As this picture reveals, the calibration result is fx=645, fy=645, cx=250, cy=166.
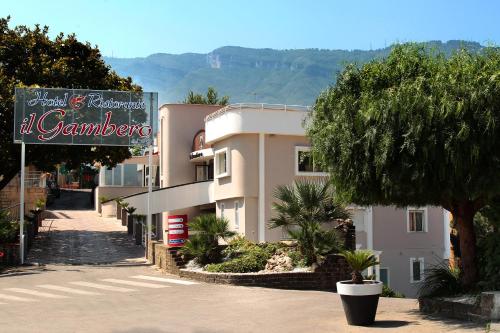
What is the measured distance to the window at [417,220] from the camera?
30.4 metres

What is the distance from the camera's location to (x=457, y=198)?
12.1 m

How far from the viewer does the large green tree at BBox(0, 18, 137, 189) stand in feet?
97.6

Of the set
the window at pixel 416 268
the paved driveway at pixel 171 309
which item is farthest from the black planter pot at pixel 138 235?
the window at pixel 416 268

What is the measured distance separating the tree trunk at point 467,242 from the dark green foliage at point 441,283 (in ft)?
0.73

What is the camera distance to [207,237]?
20859 mm

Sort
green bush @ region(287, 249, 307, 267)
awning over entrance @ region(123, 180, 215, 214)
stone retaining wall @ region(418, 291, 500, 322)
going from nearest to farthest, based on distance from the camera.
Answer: stone retaining wall @ region(418, 291, 500, 322)
green bush @ region(287, 249, 307, 267)
awning over entrance @ region(123, 180, 215, 214)

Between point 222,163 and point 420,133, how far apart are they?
19.8 meters

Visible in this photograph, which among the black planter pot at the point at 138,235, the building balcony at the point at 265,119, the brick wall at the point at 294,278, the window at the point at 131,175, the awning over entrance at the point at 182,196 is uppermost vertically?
the building balcony at the point at 265,119

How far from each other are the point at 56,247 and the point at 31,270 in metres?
6.68

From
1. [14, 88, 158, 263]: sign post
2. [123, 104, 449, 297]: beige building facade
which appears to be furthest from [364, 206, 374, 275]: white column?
[14, 88, 158, 263]: sign post

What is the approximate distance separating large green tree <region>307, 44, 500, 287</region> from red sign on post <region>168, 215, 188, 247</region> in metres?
10.1

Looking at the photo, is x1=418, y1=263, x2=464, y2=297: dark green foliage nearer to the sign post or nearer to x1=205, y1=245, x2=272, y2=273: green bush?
x1=205, y1=245, x2=272, y2=273: green bush

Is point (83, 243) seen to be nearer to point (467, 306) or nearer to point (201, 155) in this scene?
point (201, 155)

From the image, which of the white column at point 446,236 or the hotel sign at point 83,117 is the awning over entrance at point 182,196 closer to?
the hotel sign at point 83,117
